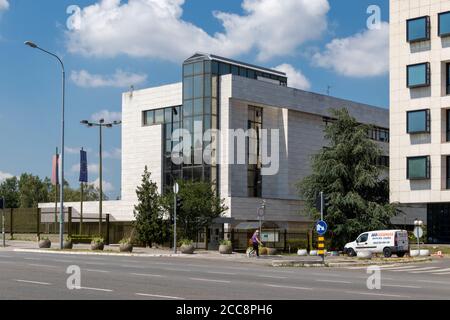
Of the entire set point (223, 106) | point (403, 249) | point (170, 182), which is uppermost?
point (223, 106)

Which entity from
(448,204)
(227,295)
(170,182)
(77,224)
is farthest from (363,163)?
(227,295)

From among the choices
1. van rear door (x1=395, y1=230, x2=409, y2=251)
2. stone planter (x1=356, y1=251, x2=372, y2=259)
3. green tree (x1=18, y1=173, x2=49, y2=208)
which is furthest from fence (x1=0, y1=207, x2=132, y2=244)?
green tree (x1=18, y1=173, x2=49, y2=208)

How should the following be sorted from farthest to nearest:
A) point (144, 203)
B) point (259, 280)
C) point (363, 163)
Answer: point (363, 163) < point (144, 203) < point (259, 280)

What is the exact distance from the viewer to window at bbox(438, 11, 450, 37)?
57.6 m

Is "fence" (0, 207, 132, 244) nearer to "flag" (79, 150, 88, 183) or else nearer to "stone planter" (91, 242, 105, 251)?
"flag" (79, 150, 88, 183)

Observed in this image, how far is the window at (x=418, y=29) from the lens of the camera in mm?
58844

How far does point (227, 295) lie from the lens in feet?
52.0

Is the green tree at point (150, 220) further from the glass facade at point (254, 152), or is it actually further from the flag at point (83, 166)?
the glass facade at point (254, 152)

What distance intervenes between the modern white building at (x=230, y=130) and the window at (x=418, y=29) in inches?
686

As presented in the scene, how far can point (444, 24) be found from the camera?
57.9m

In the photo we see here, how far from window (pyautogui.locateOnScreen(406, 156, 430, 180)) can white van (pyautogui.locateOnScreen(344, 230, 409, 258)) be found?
46.9 ft

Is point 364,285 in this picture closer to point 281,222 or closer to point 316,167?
point 316,167
